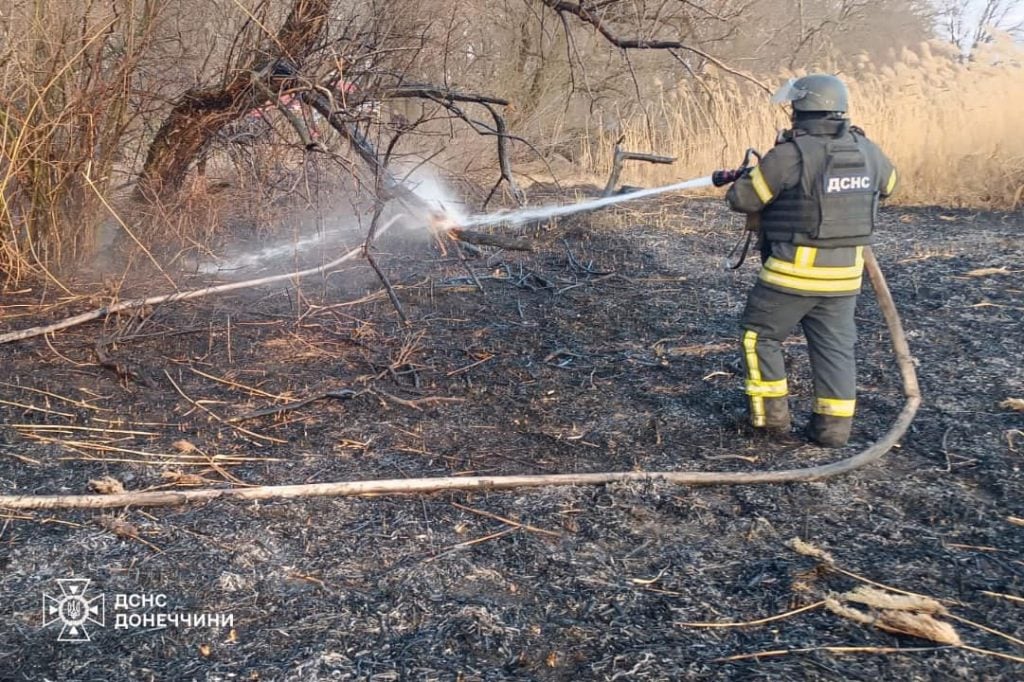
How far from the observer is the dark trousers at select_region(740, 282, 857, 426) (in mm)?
3701

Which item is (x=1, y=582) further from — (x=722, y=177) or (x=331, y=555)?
(x=722, y=177)

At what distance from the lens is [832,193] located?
3570mm

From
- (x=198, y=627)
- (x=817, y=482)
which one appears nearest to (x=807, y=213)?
(x=817, y=482)

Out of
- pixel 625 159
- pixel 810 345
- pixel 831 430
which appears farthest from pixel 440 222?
pixel 831 430

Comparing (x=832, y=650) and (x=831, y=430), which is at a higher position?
(x=831, y=430)

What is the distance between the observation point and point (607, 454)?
12.1ft

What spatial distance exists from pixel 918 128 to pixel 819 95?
8147mm

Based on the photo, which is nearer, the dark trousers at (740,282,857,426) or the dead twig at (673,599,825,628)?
the dead twig at (673,599,825,628)

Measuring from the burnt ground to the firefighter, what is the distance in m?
0.26

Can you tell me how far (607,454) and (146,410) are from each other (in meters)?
2.29

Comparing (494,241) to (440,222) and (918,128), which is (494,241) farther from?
(918,128)

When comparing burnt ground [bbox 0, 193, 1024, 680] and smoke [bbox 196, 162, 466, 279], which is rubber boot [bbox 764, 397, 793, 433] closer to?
burnt ground [bbox 0, 193, 1024, 680]

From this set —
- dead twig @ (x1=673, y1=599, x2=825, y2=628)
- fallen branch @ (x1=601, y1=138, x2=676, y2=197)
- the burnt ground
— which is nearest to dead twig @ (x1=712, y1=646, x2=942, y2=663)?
the burnt ground
